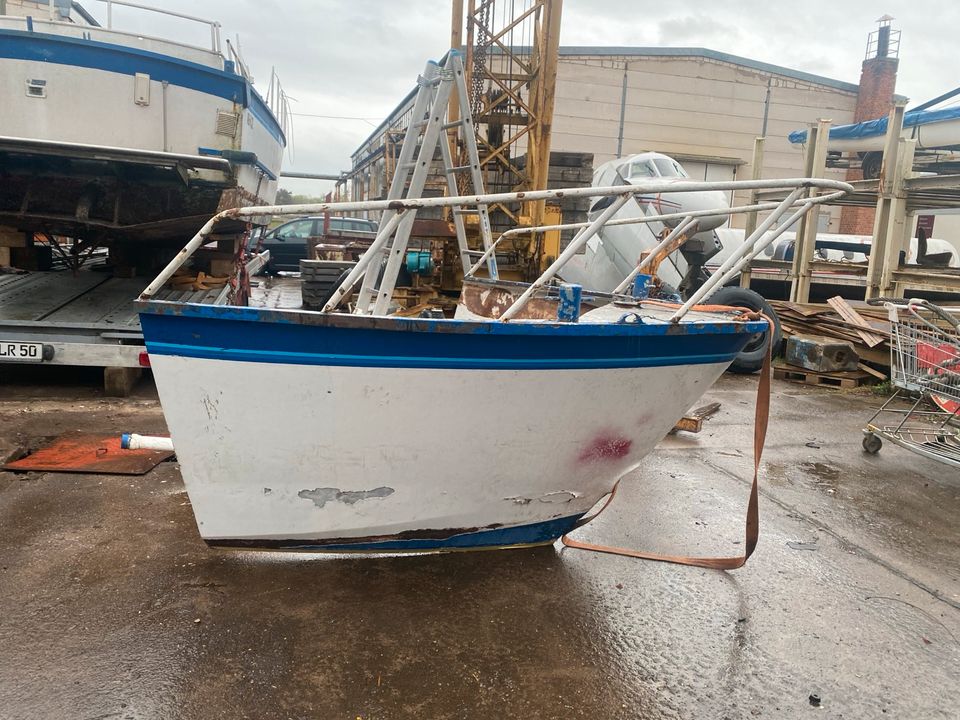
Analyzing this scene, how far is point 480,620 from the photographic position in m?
2.56

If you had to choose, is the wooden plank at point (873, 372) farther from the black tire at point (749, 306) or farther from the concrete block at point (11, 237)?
the concrete block at point (11, 237)

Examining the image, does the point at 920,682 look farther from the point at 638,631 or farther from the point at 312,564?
the point at 312,564

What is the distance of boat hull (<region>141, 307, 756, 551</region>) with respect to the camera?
7.88 feet

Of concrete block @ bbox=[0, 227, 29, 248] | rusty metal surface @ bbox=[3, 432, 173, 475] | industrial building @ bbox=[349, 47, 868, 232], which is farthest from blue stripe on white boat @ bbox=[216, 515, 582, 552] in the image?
industrial building @ bbox=[349, 47, 868, 232]

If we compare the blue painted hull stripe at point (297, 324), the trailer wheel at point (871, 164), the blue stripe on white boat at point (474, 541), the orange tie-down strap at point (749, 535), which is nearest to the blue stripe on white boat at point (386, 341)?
the blue painted hull stripe at point (297, 324)

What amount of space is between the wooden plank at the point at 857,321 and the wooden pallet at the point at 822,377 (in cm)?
40

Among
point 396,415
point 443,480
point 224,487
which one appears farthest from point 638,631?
point 224,487

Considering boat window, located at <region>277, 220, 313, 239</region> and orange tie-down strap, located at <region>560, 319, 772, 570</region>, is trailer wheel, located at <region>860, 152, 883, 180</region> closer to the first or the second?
boat window, located at <region>277, 220, 313, 239</region>

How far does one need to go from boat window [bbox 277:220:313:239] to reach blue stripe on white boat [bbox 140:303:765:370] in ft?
40.3

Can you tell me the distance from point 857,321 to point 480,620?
24.0ft

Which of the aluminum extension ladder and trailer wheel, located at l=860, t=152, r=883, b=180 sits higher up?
trailer wheel, located at l=860, t=152, r=883, b=180

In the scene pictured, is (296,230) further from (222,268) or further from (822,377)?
(822,377)

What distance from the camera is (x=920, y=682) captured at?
2.29m

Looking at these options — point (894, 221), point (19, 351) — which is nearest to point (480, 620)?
point (19, 351)
